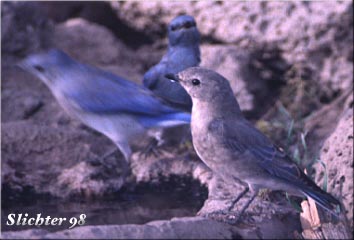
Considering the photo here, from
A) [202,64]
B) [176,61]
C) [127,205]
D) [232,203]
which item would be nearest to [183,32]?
[176,61]

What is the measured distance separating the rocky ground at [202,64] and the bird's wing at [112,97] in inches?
13.4

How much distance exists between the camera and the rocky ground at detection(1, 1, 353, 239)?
5112 millimetres

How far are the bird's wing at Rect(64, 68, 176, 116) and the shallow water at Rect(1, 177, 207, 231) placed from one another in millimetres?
722

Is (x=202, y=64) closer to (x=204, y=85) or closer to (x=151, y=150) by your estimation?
(x=151, y=150)

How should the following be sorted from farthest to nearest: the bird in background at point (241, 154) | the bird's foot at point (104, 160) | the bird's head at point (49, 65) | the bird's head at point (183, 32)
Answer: the bird's head at point (183, 32) → the bird's head at point (49, 65) → the bird's foot at point (104, 160) → the bird in background at point (241, 154)

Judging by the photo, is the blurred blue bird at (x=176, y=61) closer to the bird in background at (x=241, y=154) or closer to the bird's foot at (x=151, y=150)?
the bird's foot at (x=151, y=150)

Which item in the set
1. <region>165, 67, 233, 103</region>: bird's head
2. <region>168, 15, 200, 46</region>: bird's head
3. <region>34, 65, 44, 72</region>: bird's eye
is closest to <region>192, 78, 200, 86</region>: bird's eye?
<region>165, 67, 233, 103</region>: bird's head

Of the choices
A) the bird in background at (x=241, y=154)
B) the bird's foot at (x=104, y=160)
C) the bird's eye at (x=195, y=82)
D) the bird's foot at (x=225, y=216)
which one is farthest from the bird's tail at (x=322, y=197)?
the bird's foot at (x=104, y=160)

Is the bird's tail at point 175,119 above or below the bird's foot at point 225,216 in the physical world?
below

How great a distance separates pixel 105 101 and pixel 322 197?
234 cm

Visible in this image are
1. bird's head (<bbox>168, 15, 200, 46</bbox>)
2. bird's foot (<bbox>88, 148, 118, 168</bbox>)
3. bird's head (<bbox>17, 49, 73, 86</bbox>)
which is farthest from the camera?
bird's head (<bbox>168, 15, 200, 46</bbox>)

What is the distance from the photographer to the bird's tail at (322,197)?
385cm

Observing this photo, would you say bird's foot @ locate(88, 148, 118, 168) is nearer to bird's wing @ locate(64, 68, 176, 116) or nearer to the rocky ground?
the rocky ground

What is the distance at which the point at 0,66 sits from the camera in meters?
6.96
